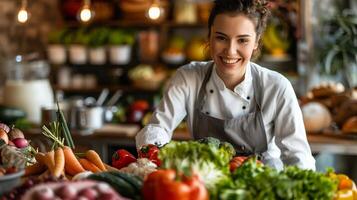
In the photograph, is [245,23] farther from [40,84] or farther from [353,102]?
[40,84]

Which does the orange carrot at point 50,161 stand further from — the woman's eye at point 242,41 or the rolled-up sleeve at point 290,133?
the rolled-up sleeve at point 290,133

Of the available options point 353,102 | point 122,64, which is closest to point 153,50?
point 122,64

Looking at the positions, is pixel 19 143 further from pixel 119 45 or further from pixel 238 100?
pixel 119 45

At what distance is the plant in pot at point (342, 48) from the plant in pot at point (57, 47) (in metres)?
3.20

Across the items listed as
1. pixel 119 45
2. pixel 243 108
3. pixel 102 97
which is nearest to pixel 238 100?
pixel 243 108

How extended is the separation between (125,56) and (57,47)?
34.9 inches

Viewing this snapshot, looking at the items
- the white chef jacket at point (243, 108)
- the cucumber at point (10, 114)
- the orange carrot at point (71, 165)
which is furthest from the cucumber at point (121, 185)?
the cucumber at point (10, 114)

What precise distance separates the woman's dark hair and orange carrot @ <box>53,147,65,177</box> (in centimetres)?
103

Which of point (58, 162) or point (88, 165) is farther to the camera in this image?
point (88, 165)

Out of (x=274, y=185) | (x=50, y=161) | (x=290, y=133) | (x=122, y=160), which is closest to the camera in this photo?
(x=274, y=185)

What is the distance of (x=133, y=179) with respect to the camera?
7.05ft

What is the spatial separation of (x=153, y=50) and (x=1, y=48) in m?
2.05

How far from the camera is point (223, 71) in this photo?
9.74ft

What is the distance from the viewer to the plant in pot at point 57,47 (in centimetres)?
760
